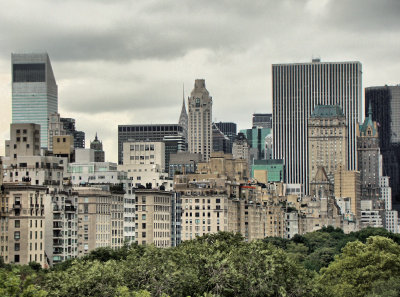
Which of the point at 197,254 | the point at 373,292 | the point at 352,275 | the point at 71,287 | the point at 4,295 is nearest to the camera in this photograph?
the point at 4,295

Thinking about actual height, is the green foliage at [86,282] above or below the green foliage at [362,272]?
above

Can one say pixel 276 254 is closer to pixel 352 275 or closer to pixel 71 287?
pixel 71 287

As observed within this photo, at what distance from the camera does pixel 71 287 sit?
12581 cm

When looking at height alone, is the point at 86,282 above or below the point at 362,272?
above

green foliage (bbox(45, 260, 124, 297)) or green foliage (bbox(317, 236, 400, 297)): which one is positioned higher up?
green foliage (bbox(45, 260, 124, 297))

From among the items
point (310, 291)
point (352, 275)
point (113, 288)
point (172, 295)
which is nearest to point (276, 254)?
point (310, 291)

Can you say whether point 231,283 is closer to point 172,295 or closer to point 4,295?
point 172,295

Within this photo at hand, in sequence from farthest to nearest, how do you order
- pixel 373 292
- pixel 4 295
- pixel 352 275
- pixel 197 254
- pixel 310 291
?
pixel 352 275
pixel 373 292
pixel 197 254
pixel 310 291
pixel 4 295

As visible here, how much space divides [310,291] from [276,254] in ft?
21.1

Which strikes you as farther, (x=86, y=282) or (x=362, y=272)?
(x=362, y=272)

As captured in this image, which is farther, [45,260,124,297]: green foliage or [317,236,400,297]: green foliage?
[317,236,400,297]: green foliage

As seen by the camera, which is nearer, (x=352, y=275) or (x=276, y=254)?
(x=276, y=254)

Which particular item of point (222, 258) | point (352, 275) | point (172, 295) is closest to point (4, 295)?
point (172, 295)

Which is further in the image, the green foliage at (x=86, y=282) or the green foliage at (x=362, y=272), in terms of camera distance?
the green foliage at (x=362, y=272)
